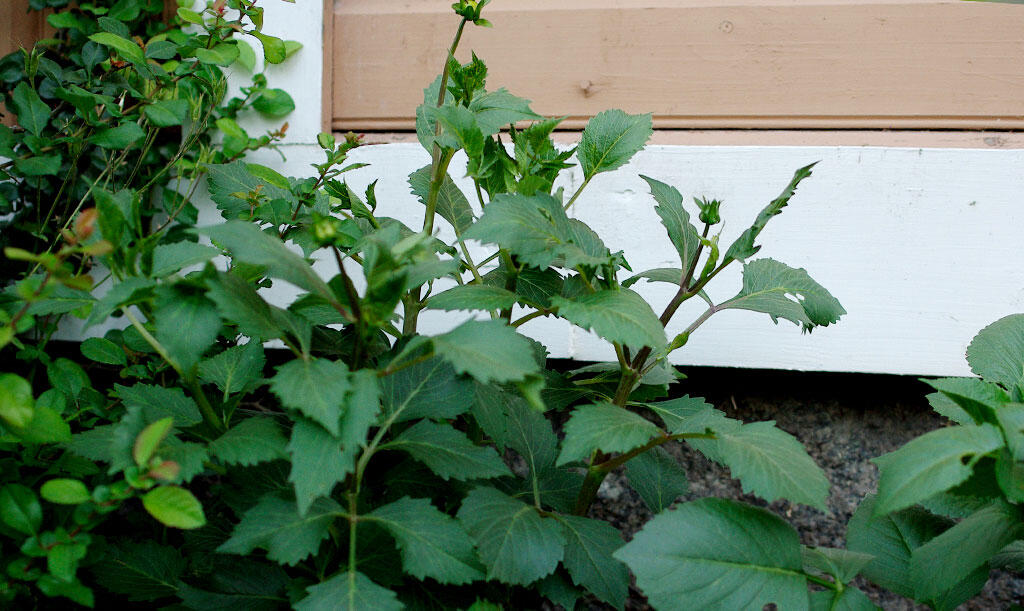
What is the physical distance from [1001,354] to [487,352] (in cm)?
A: 71

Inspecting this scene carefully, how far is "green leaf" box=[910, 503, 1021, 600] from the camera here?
78cm

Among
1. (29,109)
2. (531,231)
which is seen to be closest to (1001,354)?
(531,231)

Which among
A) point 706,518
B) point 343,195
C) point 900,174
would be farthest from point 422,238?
point 900,174

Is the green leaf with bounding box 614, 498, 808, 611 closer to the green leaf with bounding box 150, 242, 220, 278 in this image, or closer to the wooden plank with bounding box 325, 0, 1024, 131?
the green leaf with bounding box 150, 242, 220, 278

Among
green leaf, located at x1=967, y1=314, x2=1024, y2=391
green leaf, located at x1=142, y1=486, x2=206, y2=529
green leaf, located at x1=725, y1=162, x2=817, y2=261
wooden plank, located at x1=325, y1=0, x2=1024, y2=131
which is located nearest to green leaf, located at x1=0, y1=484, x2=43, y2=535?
green leaf, located at x1=142, y1=486, x2=206, y2=529

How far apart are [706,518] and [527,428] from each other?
284 mm

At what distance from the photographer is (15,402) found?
2.48 feet

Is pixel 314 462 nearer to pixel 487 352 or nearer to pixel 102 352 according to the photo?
pixel 487 352

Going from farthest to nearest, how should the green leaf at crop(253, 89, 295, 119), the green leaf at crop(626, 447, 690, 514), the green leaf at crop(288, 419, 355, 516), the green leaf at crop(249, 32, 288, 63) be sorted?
the green leaf at crop(253, 89, 295, 119) < the green leaf at crop(249, 32, 288, 63) < the green leaf at crop(626, 447, 690, 514) < the green leaf at crop(288, 419, 355, 516)

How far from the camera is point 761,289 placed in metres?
0.97

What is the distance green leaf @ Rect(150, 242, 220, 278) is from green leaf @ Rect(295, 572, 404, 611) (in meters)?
0.35

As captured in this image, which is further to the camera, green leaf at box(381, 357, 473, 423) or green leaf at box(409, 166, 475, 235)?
green leaf at box(409, 166, 475, 235)

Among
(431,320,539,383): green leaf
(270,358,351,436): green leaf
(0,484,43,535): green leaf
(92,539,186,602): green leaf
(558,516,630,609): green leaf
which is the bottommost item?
(92,539,186,602): green leaf

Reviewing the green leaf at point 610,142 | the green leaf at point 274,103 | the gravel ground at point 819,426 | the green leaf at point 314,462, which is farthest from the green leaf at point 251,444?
the green leaf at point 274,103
